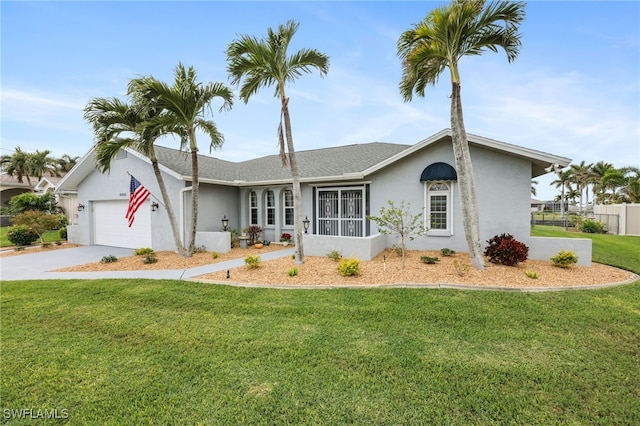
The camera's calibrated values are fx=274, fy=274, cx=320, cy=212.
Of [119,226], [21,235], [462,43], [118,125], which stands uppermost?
[462,43]

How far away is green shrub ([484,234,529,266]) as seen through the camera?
27.2 feet

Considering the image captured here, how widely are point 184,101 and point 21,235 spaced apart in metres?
12.9

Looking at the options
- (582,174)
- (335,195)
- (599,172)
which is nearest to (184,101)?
(335,195)

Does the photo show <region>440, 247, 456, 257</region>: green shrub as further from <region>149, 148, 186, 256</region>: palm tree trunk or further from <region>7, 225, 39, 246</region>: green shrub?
<region>7, 225, 39, 246</region>: green shrub

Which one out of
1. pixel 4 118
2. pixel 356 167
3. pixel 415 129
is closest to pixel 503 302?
pixel 356 167

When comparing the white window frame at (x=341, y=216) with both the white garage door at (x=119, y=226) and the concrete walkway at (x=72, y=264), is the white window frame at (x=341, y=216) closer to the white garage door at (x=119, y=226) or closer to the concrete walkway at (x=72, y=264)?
the concrete walkway at (x=72, y=264)

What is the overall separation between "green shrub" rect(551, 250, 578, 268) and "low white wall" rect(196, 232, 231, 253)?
11.7 m

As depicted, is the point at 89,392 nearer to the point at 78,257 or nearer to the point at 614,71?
the point at 78,257

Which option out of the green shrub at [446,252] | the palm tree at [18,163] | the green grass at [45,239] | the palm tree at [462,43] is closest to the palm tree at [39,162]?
the palm tree at [18,163]

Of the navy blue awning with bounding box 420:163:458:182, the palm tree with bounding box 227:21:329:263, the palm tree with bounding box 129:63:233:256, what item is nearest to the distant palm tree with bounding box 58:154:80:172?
the palm tree with bounding box 129:63:233:256

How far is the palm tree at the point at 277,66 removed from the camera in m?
8.40

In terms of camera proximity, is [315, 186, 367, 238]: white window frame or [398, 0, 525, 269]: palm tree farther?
[315, 186, 367, 238]: white window frame

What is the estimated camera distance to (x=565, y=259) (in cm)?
823

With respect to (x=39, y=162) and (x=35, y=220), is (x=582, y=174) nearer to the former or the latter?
(x=35, y=220)
